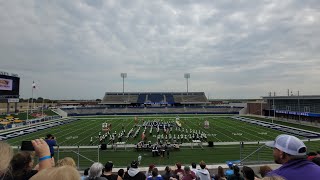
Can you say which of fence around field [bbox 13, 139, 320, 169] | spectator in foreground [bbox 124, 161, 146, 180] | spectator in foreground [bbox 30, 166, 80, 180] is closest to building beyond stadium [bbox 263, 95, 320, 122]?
fence around field [bbox 13, 139, 320, 169]

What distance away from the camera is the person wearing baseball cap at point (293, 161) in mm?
2770

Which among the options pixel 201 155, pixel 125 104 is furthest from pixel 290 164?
pixel 125 104

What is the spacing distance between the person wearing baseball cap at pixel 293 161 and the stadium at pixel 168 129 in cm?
929

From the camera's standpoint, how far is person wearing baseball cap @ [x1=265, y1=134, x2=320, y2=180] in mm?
2770

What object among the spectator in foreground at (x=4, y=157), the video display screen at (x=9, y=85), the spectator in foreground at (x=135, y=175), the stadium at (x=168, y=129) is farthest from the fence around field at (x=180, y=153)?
the video display screen at (x=9, y=85)

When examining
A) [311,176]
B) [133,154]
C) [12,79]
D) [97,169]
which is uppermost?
[12,79]

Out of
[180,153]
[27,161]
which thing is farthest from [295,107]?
[27,161]

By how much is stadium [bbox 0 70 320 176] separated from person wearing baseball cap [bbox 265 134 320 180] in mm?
9285

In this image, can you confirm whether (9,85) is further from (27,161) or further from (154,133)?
(27,161)

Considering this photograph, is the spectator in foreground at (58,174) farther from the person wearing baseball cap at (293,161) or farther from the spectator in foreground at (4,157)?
the person wearing baseball cap at (293,161)

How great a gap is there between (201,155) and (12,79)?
47.4 metres

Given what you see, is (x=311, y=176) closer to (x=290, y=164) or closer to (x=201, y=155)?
(x=290, y=164)

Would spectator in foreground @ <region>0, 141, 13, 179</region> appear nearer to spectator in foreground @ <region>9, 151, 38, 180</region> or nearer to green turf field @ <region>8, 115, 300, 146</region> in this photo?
spectator in foreground @ <region>9, 151, 38, 180</region>

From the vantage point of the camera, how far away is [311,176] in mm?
2746
